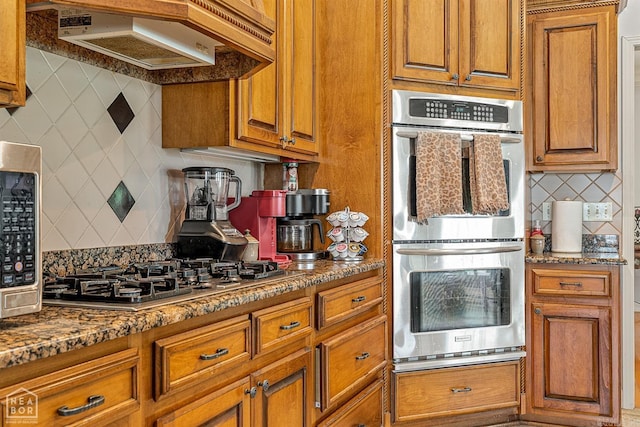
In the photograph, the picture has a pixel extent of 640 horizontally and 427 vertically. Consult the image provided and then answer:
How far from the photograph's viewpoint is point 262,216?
8.35 feet

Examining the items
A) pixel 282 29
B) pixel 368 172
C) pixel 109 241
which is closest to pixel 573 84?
pixel 368 172

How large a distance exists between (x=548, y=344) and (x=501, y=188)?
0.87 m

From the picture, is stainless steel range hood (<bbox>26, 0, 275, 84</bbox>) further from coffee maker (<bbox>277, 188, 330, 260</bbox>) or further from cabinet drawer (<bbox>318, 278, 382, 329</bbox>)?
cabinet drawer (<bbox>318, 278, 382, 329</bbox>)

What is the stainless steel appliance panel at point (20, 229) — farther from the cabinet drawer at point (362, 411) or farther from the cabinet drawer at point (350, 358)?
the cabinet drawer at point (362, 411)

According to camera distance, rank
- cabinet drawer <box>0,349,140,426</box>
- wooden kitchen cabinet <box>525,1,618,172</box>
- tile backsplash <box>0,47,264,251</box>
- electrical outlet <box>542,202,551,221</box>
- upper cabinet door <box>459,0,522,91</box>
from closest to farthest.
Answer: cabinet drawer <box>0,349,140,426</box>, tile backsplash <box>0,47,264,251</box>, upper cabinet door <box>459,0,522,91</box>, wooden kitchen cabinet <box>525,1,618,172</box>, electrical outlet <box>542,202,551,221</box>

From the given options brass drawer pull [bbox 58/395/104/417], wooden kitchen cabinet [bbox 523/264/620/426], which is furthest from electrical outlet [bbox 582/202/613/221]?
brass drawer pull [bbox 58/395/104/417]

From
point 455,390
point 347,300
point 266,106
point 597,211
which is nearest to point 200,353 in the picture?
point 347,300

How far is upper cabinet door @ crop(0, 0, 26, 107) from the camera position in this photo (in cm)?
125

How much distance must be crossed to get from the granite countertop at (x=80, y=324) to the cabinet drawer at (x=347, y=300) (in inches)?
19.1

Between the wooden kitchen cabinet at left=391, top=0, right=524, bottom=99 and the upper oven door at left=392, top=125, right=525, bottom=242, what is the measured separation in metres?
0.26

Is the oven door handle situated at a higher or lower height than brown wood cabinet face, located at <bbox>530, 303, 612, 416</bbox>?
higher

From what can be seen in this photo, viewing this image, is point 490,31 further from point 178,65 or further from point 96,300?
point 96,300

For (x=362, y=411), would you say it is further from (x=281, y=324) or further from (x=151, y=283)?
(x=151, y=283)

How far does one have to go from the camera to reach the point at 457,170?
291 cm
